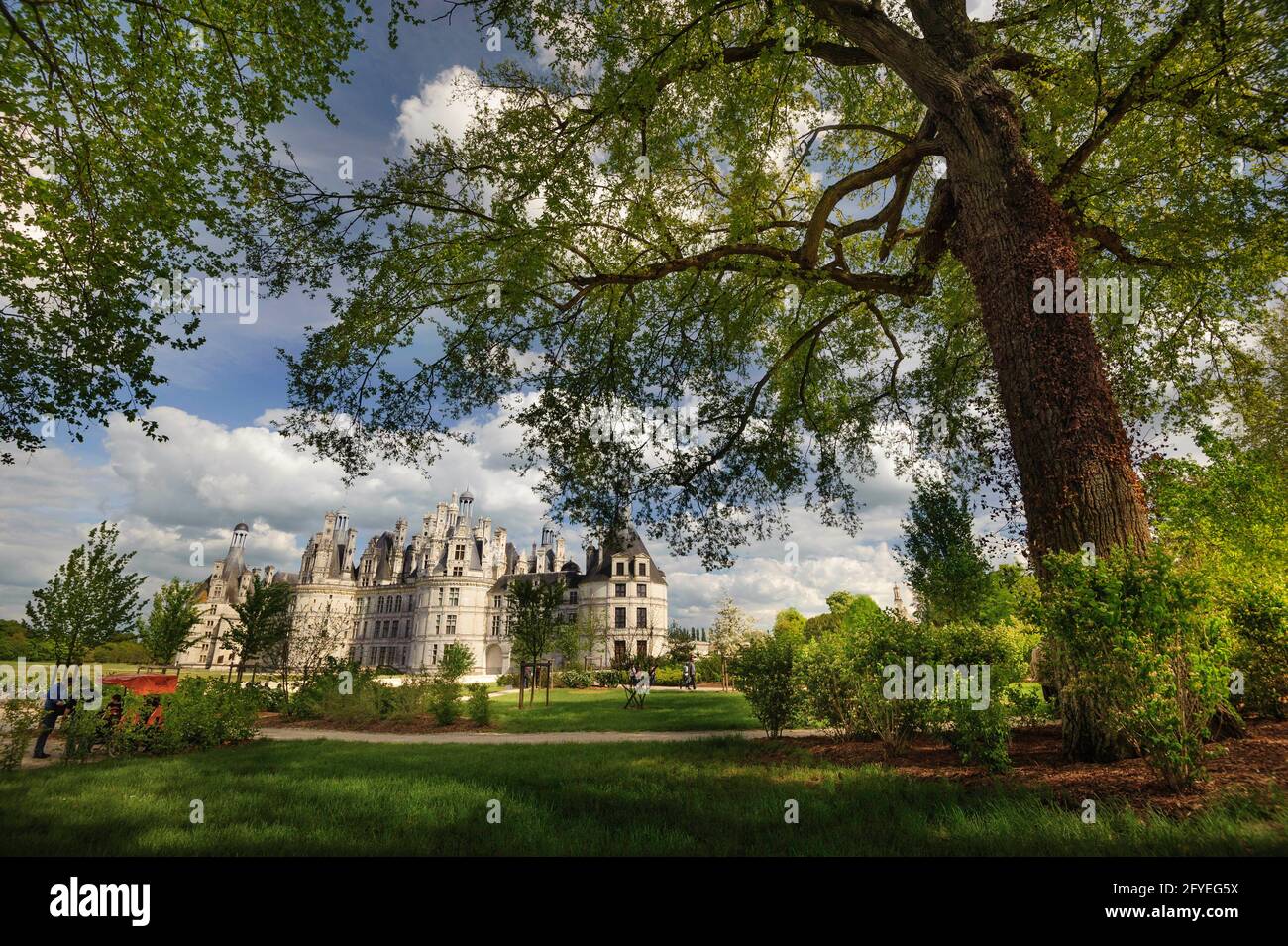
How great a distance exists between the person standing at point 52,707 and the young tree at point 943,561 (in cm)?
2271

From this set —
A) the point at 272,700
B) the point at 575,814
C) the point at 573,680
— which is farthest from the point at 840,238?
the point at 573,680

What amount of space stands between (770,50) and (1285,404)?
2239 centimetres

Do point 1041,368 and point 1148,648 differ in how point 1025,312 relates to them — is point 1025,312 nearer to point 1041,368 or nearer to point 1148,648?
point 1041,368

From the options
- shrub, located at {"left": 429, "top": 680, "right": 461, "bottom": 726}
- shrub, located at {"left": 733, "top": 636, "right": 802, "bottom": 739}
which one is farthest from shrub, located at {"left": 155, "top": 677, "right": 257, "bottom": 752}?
shrub, located at {"left": 733, "top": 636, "right": 802, "bottom": 739}

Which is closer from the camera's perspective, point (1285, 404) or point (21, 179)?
point (21, 179)

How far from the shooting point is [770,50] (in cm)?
908

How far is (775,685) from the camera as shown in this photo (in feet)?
34.8

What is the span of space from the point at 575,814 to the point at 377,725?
45.5 ft

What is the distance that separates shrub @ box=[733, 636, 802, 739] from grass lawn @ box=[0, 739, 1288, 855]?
2.36 m

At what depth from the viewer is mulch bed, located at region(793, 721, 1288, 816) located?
4.40 m

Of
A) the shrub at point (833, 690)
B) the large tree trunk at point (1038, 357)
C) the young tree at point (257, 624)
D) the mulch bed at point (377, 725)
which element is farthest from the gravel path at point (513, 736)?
the large tree trunk at point (1038, 357)

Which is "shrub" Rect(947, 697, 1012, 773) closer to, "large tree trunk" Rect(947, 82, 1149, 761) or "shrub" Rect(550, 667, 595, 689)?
"large tree trunk" Rect(947, 82, 1149, 761)
